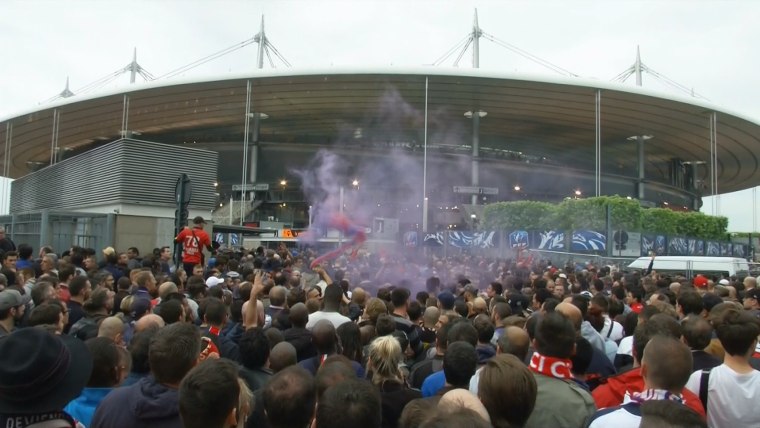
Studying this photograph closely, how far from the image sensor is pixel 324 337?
4.25m

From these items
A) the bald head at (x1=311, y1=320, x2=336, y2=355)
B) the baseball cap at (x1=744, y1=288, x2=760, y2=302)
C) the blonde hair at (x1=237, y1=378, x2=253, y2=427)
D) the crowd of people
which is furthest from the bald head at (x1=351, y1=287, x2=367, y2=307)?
the baseball cap at (x1=744, y1=288, x2=760, y2=302)

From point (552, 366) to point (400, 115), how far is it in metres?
40.0

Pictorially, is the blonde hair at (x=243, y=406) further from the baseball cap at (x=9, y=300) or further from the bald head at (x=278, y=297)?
the bald head at (x=278, y=297)

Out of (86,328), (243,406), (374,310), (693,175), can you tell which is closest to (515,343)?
(243,406)

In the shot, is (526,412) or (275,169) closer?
(526,412)

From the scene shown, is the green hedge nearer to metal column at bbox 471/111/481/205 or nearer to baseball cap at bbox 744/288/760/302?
metal column at bbox 471/111/481/205

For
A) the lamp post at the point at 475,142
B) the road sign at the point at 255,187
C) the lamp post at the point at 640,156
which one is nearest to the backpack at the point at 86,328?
the road sign at the point at 255,187

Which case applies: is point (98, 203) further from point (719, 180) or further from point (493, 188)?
point (719, 180)

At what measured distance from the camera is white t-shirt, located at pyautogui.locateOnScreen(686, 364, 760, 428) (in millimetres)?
3199

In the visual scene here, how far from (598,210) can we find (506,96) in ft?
53.9

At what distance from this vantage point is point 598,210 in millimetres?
24922

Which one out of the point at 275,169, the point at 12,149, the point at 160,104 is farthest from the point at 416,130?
the point at 12,149

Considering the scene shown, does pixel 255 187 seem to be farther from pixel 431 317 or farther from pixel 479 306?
pixel 431 317

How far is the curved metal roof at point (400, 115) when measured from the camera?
37406mm
